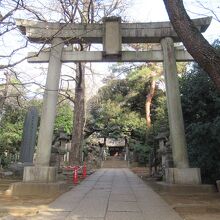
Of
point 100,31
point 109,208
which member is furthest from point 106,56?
point 109,208

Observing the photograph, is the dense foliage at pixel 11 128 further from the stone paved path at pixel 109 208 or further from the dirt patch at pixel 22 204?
the stone paved path at pixel 109 208

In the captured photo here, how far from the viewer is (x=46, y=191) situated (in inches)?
423

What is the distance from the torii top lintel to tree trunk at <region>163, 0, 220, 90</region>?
18.2 ft

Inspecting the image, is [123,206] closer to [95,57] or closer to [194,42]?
[194,42]

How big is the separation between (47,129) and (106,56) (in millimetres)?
3195

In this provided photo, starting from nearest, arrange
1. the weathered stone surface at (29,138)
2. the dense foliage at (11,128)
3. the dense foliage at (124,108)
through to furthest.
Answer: the weathered stone surface at (29,138) → the dense foliage at (11,128) → the dense foliage at (124,108)

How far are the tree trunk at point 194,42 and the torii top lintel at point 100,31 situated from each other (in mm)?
5553

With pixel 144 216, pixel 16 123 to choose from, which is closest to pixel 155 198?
pixel 144 216

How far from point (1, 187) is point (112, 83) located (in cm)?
2874

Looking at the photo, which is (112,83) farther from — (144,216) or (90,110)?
(144,216)

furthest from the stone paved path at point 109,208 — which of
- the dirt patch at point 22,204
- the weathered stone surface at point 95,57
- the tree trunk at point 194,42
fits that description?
the weathered stone surface at point 95,57

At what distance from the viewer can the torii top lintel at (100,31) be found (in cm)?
1210

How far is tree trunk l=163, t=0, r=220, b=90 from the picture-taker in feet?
20.3

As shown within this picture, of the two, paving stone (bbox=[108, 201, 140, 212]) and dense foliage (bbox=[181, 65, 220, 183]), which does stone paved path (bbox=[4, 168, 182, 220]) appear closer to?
paving stone (bbox=[108, 201, 140, 212])
